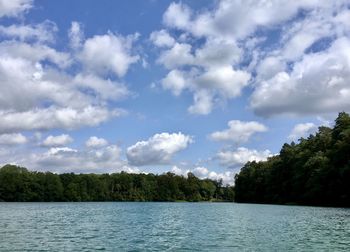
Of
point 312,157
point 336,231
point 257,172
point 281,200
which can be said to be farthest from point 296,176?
point 336,231

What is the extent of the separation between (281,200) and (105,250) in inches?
5377

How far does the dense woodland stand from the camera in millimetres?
116125

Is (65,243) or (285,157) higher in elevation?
(285,157)

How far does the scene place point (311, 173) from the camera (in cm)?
13112

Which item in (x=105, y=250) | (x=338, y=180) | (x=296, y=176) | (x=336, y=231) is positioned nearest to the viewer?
(x=105, y=250)

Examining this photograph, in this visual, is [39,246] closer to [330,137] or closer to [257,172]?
[330,137]

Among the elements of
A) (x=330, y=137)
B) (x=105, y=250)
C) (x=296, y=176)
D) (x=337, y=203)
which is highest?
(x=330, y=137)

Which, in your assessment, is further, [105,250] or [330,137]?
[330,137]

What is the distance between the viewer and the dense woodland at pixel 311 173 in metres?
116

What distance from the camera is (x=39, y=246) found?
36.1 m

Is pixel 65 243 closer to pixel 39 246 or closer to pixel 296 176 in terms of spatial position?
pixel 39 246

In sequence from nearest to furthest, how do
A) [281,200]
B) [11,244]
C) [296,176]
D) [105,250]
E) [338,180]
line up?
[105,250] → [11,244] → [338,180] → [296,176] → [281,200]

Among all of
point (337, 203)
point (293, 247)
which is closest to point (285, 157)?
point (337, 203)

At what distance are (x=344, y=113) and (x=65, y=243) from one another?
10940 centimetres
